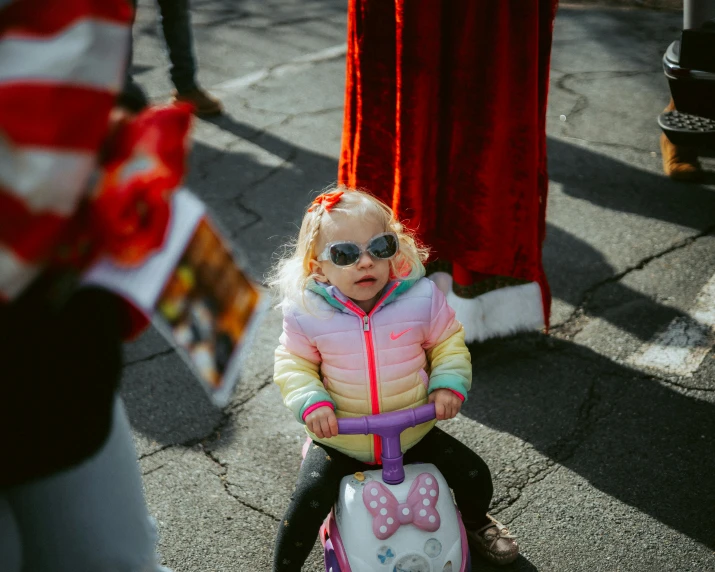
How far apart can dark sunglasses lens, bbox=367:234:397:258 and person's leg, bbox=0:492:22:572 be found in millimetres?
984

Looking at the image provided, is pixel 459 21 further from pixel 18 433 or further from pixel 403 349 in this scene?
pixel 18 433

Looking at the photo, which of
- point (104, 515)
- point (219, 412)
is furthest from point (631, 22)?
point (104, 515)

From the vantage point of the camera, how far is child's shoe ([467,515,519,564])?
7.10 feet

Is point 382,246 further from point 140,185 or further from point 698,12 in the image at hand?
point 698,12

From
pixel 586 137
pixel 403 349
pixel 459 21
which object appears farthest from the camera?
pixel 586 137

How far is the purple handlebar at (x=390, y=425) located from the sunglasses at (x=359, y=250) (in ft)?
1.22

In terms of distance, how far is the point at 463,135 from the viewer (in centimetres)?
265

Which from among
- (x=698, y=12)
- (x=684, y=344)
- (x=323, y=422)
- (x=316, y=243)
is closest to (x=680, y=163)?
(x=698, y=12)

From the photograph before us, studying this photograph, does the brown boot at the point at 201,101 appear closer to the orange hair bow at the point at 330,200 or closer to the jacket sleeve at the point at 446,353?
the orange hair bow at the point at 330,200

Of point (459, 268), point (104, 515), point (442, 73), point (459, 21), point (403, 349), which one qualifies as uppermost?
point (459, 21)

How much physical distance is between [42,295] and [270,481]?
1616mm

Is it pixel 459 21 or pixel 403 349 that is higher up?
pixel 459 21

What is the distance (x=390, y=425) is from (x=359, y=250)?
1.39 ft

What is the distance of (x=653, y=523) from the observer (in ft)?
7.52
